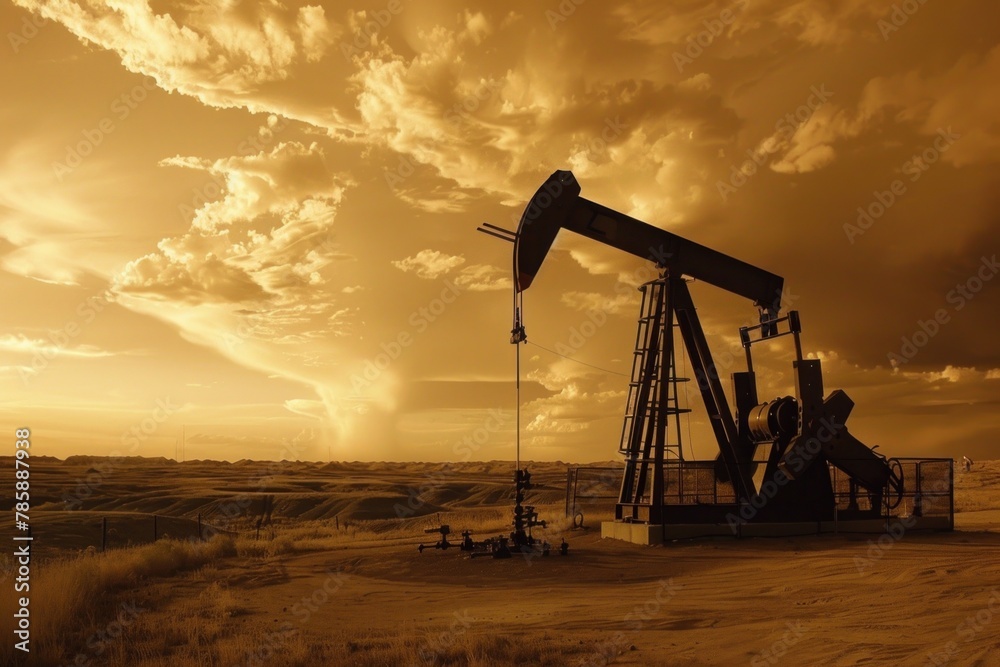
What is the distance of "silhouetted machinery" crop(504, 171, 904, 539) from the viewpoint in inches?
676

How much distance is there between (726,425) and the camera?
58.0 ft

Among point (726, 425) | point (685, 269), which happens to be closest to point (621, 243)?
point (685, 269)

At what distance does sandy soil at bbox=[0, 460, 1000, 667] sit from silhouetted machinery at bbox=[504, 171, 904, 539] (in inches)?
35.1

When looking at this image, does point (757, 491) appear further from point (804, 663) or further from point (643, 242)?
point (804, 663)

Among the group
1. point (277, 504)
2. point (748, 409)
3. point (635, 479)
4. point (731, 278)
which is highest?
point (731, 278)

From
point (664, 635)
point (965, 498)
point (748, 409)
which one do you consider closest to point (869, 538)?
point (748, 409)

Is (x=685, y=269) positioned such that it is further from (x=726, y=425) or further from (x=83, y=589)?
(x=83, y=589)

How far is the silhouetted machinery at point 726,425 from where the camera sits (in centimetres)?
1717

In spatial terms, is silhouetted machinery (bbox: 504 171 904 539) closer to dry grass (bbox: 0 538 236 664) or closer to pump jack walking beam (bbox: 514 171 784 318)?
Result: pump jack walking beam (bbox: 514 171 784 318)

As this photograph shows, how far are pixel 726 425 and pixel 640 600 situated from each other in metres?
7.22

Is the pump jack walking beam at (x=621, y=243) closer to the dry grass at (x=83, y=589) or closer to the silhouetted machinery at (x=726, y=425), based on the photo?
the silhouetted machinery at (x=726, y=425)

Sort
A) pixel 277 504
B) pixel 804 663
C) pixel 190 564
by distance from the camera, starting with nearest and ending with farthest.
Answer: pixel 804 663
pixel 190 564
pixel 277 504

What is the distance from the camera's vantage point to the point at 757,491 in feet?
57.2

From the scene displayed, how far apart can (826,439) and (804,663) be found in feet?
34.9
